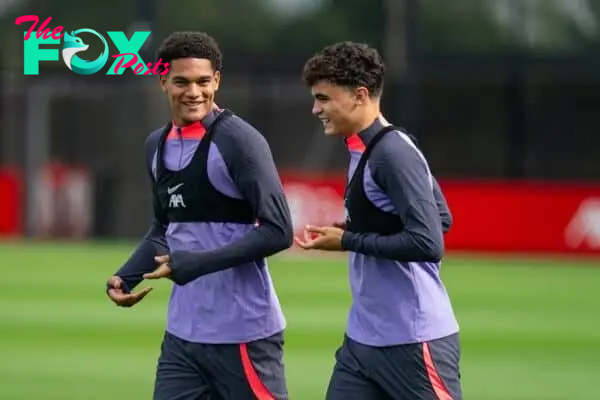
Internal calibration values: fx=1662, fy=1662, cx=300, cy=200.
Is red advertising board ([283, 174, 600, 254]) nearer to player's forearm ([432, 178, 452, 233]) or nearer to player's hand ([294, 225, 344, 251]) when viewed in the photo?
player's forearm ([432, 178, 452, 233])

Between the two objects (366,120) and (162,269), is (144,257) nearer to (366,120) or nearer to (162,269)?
(162,269)

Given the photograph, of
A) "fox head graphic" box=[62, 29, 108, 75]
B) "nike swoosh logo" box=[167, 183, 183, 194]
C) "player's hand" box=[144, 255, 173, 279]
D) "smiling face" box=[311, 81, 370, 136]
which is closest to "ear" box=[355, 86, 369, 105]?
"smiling face" box=[311, 81, 370, 136]

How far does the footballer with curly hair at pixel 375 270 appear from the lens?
693cm

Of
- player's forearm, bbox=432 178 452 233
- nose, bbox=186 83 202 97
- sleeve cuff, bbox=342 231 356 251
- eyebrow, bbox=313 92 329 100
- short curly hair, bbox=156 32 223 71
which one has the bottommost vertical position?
sleeve cuff, bbox=342 231 356 251

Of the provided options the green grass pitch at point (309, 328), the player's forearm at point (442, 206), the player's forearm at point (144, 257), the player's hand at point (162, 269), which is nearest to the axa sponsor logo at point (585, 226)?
the green grass pitch at point (309, 328)

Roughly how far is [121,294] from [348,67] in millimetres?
1500

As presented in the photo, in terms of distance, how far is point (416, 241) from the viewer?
673 cm

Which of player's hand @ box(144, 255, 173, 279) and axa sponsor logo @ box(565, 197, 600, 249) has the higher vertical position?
player's hand @ box(144, 255, 173, 279)

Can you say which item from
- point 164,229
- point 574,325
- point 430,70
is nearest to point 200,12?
point 430,70

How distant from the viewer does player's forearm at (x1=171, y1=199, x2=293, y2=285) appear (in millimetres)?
6969

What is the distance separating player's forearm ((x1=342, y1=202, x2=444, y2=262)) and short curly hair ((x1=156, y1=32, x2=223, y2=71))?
1.14 metres

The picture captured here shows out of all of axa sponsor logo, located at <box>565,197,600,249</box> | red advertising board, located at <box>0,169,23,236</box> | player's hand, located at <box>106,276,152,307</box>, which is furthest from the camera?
red advertising board, located at <box>0,169,23,236</box>

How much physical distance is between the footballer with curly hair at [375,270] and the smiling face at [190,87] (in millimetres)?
473

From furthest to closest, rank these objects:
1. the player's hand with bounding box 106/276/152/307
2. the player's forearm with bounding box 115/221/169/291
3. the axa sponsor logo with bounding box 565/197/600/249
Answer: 1. the axa sponsor logo with bounding box 565/197/600/249
2. the player's forearm with bounding box 115/221/169/291
3. the player's hand with bounding box 106/276/152/307
